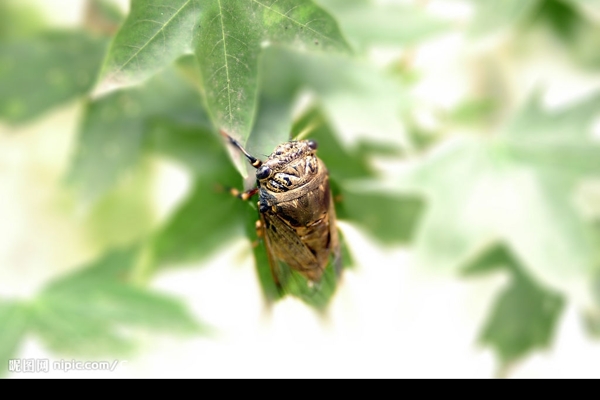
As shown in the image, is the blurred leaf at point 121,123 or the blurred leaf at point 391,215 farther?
the blurred leaf at point 391,215

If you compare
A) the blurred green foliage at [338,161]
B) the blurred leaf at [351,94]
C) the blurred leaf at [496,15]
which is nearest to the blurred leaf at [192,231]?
the blurred green foliage at [338,161]

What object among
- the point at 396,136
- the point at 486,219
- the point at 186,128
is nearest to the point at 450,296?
the point at 486,219

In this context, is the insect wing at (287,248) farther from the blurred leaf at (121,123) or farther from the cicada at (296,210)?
the blurred leaf at (121,123)

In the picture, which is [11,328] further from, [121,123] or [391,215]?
[391,215]

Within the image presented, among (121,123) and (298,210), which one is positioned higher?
(121,123)

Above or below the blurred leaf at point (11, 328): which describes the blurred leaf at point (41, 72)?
above

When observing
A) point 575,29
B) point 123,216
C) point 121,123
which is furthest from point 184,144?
point 575,29
